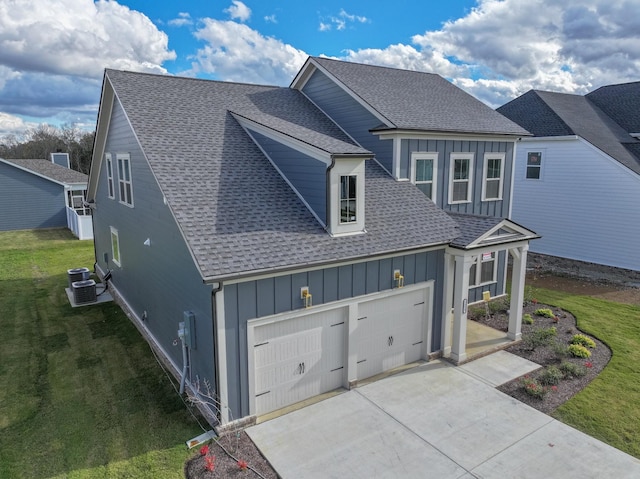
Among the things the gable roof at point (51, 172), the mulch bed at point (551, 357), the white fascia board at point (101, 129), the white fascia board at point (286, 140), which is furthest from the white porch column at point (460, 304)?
the gable roof at point (51, 172)

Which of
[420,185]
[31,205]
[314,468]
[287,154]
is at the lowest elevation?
[314,468]

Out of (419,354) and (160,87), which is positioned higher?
(160,87)

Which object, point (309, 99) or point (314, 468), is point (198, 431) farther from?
point (309, 99)

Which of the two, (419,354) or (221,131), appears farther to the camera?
(221,131)

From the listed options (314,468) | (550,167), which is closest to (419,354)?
(314,468)

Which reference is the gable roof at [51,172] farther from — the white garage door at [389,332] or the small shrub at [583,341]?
the small shrub at [583,341]

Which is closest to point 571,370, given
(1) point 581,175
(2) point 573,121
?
(1) point 581,175

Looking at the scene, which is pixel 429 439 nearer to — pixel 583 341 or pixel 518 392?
pixel 518 392

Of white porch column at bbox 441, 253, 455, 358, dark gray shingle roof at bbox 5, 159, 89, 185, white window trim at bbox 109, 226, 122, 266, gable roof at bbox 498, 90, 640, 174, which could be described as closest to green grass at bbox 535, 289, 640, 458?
white porch column at bbox 441, 253, 455, 358
